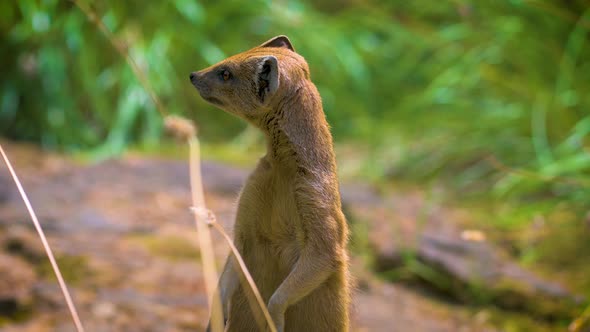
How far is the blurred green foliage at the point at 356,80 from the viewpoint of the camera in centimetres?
545

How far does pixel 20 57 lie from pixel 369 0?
12.2 ft

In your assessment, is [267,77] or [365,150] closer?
[267,77]

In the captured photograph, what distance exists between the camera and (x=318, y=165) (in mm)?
1820

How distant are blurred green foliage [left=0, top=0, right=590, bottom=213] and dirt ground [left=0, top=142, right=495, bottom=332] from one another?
122 cm

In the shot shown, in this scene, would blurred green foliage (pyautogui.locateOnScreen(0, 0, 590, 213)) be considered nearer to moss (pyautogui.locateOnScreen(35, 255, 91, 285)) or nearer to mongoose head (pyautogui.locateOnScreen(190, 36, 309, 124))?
moss (pyautogui.locateOnScreen(35, 255, 91, 285))

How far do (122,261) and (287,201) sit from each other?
179 cm

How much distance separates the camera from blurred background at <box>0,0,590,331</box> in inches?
136

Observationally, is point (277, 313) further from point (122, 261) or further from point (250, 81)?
point (122, 261)

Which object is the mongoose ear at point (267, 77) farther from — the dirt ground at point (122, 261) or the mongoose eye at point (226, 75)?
the dirt ground at point (122, 261)

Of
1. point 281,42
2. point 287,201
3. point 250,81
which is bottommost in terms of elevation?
point 287,201

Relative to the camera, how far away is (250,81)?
1834mm

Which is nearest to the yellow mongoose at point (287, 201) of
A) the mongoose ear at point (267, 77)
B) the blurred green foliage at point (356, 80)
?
the mongoose ear at point (267, 77)

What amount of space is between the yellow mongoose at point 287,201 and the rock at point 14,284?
1.36 m

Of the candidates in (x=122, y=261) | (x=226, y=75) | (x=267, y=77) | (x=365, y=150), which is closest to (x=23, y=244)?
(x=122, y=261)
